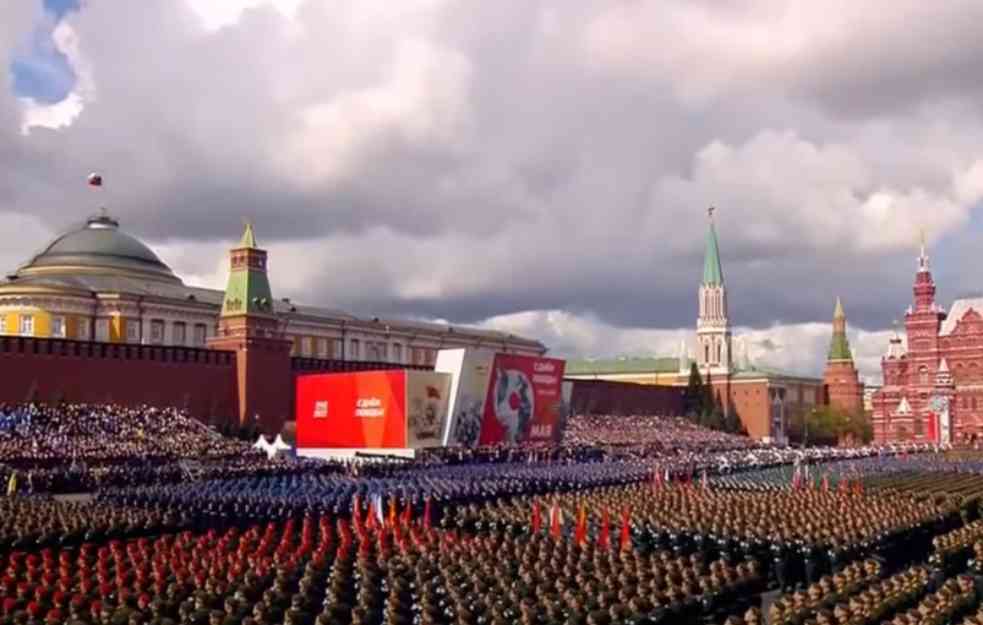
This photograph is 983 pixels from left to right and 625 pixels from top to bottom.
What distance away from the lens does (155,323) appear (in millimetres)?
52094

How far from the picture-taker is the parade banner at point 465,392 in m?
37.6

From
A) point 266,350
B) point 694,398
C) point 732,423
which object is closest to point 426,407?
point 266,350

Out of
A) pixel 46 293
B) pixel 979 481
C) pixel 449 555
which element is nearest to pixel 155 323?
pixel 46 293

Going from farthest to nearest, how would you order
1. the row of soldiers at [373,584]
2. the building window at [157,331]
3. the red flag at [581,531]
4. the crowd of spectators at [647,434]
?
the building window at [157,331], the crowd of spectators at [647,434], the red flag at [581,531], the row of soldiers at [373,584]

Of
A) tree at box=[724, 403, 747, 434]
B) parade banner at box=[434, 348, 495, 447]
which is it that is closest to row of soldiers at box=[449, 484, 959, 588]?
parade banner at box=[434, 348, 495, 447]

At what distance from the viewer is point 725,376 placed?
7950cm

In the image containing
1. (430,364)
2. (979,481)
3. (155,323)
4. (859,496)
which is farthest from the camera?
(430,364)

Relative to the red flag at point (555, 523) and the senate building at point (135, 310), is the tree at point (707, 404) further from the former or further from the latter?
the red flag at point (555, 523)

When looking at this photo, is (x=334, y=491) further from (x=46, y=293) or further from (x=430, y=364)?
(x=430, y=364)

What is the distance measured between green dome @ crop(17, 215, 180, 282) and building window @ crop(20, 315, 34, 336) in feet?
20.9

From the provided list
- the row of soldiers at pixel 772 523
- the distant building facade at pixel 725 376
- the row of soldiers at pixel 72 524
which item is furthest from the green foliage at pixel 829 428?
the row of soldiers at pixel 72 524

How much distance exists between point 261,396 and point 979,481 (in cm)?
2687

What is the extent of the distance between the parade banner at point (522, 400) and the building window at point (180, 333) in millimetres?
21143

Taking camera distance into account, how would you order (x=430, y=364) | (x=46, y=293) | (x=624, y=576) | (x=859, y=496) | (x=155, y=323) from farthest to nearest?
(x=430, y=364) → (x=155, y=323) → (x=46, y=293) → (x=859, y=496) → (x=624, y=576)
